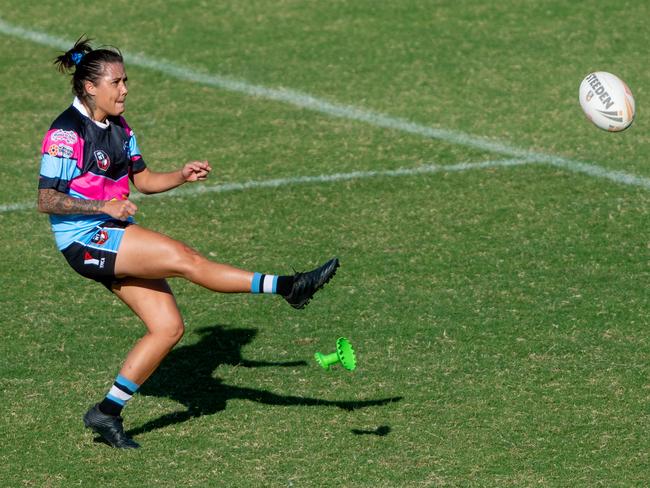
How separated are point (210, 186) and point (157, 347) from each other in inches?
168

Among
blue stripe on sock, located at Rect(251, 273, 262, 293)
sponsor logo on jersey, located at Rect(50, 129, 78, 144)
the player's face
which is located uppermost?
the player's face

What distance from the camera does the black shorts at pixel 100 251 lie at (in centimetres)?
736

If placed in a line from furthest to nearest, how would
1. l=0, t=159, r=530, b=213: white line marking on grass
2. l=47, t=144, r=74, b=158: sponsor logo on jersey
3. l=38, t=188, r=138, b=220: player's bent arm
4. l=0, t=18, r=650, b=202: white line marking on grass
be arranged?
l=0, t=18, r=650, b=202: white line marking on grass → l=0, t=159, r=530, b=213: white line marking on grass → l=47, t=144, r=74, b=158: sponsor logo on jersey → l=38, t=188, r=138, b=220: player's bent arm

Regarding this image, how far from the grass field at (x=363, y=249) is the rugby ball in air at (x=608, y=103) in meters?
0.84

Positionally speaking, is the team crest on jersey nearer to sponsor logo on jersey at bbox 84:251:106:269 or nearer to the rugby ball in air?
sponsor logo on jersey at bbox 84:251:106:269

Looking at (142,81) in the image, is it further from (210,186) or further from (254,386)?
(254,386)

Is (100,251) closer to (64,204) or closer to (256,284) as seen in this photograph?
(64,204)

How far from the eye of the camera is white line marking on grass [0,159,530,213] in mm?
11547

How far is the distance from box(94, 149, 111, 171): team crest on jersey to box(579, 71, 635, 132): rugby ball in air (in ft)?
15.4

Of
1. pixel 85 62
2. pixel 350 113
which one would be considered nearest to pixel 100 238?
pixel 85 62

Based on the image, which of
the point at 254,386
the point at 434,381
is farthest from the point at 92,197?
the point at 434,381

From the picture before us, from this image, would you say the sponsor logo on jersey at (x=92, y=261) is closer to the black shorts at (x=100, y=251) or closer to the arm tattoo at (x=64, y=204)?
the black shorts at (x=100, y=251)

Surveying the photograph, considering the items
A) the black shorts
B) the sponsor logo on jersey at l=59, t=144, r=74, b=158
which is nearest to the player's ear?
the sponsor logo on jersey at l=59, t=144, r=74, b=158

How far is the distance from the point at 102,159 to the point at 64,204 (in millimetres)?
435
